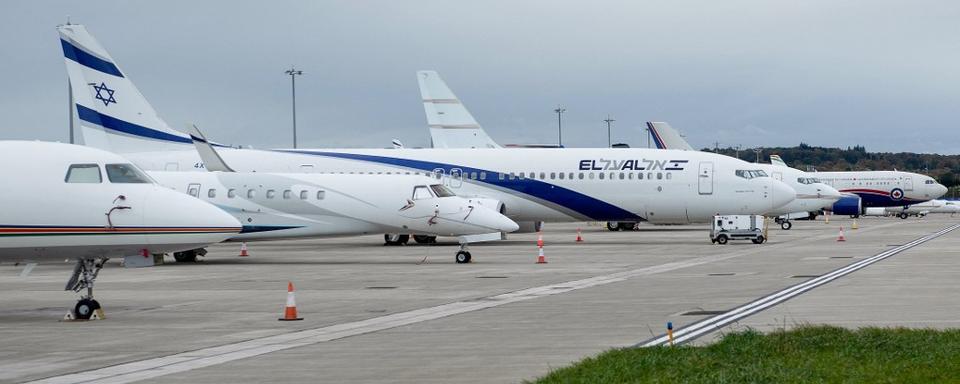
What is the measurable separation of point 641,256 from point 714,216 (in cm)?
1050

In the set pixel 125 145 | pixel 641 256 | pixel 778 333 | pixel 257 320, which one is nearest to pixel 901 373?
pixel 778 333

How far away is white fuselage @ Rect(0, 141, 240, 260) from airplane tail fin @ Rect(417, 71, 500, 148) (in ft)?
214

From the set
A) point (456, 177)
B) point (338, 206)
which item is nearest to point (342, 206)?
point (338, 206)

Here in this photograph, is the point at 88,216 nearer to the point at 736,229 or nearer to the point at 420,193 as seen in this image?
the point at 420,193

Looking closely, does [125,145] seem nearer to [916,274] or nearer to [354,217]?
[354,217]

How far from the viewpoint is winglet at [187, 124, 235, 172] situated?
41.9 meters

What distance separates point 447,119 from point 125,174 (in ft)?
219

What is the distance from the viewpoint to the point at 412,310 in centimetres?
2136

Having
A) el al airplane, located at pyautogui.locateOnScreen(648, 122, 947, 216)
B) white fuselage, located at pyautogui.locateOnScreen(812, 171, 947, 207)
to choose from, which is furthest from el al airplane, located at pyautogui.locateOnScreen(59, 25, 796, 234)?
white fuselage, located at pyautogui.locateOnScreen(812, 171, 947, 207)

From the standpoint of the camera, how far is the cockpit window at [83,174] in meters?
20.6

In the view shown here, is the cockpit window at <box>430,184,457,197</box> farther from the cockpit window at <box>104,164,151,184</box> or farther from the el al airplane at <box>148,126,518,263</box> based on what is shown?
the cockpit window at <box>104,164,151,184</box>

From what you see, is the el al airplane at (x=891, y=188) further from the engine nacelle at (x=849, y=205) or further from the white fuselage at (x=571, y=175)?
the white fuselage at (x=571, y=175)

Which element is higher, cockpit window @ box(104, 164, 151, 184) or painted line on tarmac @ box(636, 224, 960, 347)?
cockpit window @ box(104, 164, 151, 184)

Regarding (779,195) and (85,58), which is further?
(779,195)
